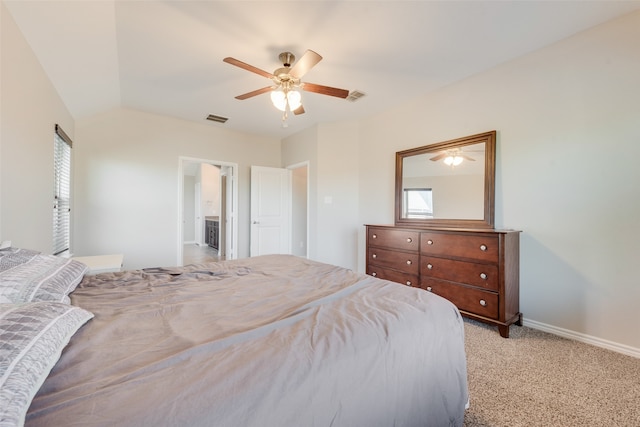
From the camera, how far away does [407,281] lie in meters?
3.07

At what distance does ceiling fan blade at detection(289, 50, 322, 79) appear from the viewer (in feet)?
6.51

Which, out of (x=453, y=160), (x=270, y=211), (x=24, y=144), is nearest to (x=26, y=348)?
(x=24, y=144)

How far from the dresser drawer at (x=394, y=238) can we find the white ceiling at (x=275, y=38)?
1785 mm

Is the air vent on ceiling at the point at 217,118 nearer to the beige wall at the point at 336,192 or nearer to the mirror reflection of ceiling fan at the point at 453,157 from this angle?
the beige wall at the point at 336,192

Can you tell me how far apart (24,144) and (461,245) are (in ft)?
12.3

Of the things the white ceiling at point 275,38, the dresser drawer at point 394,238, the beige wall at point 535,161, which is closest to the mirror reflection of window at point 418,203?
the beige wall at point 535,161

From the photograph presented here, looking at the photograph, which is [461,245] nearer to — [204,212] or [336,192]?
[336,192]

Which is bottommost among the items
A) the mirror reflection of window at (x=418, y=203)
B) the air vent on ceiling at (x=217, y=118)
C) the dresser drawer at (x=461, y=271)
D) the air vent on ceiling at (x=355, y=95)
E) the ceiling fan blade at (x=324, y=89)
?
the dresser drawer at (x=461, y=271)

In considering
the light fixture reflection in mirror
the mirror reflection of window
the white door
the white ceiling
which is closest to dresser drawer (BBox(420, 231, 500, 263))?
the mirror reflection of window

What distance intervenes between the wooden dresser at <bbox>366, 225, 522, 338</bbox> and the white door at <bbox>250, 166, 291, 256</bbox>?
8.77 feet

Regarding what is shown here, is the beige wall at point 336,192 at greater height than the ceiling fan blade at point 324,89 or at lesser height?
lesser

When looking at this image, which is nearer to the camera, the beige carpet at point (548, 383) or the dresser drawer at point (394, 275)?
the beige carpet at point (548, 383)

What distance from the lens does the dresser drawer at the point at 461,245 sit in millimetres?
2410

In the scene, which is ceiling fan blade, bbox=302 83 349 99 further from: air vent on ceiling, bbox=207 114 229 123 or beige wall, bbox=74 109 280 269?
beige wall, bbox=74 109 280 269
